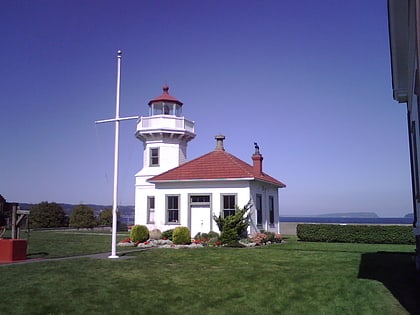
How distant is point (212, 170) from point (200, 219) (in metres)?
2.80

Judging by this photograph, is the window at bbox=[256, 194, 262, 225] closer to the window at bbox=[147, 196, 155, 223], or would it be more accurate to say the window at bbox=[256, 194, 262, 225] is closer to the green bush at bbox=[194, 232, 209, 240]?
the green bush at bbox=[194, 232, 209, 240]

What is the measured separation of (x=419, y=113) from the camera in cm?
848

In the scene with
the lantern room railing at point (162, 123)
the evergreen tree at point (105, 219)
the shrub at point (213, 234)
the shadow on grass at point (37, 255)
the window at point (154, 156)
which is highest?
the lantern room railing at point (162, 123)

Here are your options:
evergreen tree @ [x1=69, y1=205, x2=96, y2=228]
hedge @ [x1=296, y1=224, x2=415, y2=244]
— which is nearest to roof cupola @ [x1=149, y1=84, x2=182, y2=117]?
hedge @ [x1=296, y1=224, x2=415, y2=244]

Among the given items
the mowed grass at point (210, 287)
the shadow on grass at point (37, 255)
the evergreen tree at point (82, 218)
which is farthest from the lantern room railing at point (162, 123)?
the evergreen tree at point (82, 218)

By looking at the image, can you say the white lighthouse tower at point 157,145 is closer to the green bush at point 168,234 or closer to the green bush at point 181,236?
the green bush at point 168,234

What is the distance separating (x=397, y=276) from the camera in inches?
432

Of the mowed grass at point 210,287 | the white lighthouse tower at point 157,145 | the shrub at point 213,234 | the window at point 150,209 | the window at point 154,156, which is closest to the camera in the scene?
the mowed grass at point 210,287

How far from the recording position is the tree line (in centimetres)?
4259

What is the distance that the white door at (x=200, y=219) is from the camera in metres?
23.6

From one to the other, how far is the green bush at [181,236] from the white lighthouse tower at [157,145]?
478 cm

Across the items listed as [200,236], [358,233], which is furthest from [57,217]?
[358,233]

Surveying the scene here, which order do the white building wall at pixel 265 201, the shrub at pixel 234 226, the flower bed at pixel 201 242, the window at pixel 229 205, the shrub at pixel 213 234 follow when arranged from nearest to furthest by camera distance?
the flower bed at pixel 201 242, the shrub at pixel 234 226, the shrub at pixel 213 234, the window at pixel 229 205, the white building wall at pixel 265 201

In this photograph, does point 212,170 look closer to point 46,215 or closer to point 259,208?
point 259,208
